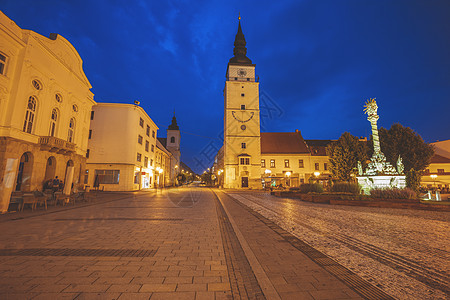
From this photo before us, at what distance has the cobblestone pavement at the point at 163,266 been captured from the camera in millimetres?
2842

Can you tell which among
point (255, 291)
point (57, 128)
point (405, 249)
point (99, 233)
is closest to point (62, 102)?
point (57, 128)

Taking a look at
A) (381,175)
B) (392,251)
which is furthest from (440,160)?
(392,251)

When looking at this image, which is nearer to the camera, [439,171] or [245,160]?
[439,171]

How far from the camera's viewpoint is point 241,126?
4403cm

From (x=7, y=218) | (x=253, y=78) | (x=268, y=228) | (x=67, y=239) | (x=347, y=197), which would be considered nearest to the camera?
(x=67, y=239)

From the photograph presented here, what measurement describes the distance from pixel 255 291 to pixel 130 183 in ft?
93.9

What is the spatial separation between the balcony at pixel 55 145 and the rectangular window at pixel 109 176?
32.1 ft

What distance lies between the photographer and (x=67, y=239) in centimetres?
530

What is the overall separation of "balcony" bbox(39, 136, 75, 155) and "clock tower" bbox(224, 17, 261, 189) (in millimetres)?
29147

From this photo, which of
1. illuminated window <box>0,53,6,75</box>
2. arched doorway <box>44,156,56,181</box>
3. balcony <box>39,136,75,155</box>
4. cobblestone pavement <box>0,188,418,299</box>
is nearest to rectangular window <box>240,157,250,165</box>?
balcony <box>39,136,75,155</box>

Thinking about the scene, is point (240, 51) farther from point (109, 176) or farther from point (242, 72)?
point (109, 176)

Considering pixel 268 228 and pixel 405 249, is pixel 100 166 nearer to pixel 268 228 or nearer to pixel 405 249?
pixel 268 228

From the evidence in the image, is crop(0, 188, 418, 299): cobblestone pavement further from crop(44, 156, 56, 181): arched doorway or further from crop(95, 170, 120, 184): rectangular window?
crop(95, 170, 120, 184): rectangular window

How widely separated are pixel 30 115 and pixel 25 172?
4054 mm
